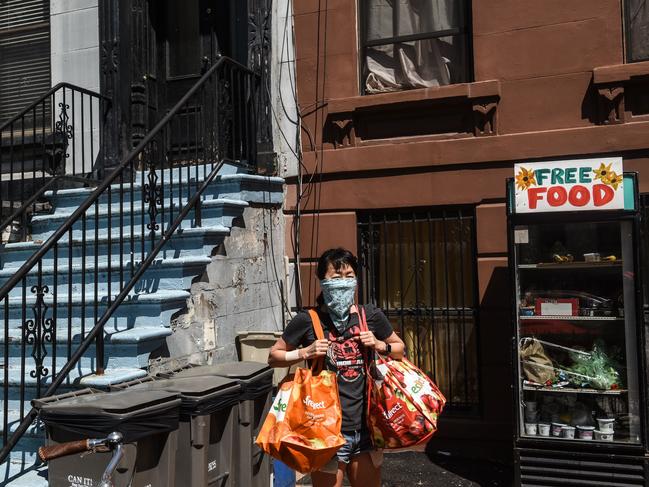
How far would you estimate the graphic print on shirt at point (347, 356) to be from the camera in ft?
11.8

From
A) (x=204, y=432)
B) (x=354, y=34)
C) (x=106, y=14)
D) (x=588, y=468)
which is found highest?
(x=106, y=14)

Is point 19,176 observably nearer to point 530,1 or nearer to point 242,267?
point 242,267

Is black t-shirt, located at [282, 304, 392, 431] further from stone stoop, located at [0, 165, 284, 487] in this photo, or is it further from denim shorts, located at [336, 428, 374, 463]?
stone stoop, located at [0, 165, 284, 487]

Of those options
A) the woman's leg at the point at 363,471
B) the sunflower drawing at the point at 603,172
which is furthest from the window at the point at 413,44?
the woman's leg at the point at 363,471

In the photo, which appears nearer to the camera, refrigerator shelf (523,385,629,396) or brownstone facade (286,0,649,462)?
refrigerator shelf (523,385,629,396)

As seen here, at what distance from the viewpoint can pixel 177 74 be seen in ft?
25.0

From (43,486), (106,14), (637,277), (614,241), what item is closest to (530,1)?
(614,241)

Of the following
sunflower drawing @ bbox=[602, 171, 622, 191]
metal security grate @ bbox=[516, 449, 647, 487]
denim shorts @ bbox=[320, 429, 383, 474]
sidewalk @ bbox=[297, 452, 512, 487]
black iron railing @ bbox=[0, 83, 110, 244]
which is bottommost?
sidewalk @ bbox=[297, 452, 512, 487]

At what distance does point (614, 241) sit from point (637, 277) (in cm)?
55

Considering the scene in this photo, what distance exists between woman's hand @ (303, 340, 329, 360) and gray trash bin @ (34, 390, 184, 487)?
77cm

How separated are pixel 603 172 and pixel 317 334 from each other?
260cm

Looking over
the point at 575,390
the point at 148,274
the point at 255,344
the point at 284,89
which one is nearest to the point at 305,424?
the point at 255,344

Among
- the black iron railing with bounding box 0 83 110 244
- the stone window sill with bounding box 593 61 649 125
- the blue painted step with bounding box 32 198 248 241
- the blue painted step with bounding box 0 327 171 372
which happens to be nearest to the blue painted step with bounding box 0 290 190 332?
the blue painted step with bounding box 0 327 171 372

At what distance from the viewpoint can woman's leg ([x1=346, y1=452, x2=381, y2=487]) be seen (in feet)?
11.9
